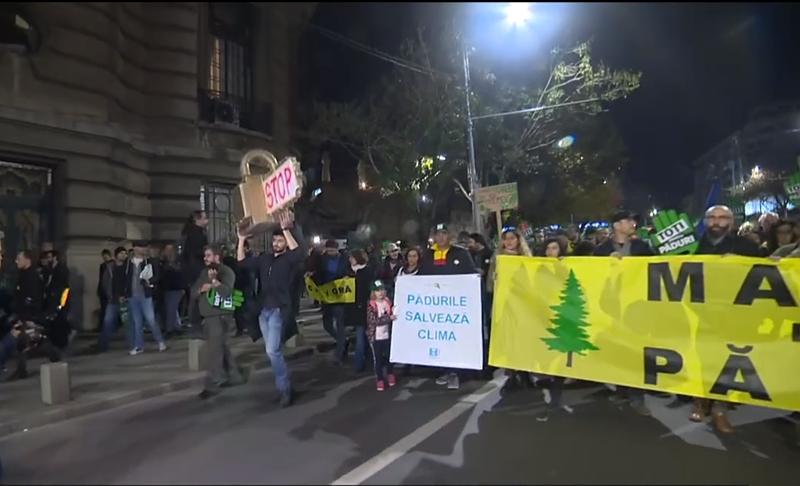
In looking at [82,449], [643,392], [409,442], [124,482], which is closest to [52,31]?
[82,449]

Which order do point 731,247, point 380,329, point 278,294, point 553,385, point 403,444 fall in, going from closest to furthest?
1. point 403,444
2. point 731,247
3. point 278,294
4. point 553,385
5. point 380,329

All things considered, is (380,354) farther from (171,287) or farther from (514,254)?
(171,287)

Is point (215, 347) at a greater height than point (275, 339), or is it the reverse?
point (275, 339)

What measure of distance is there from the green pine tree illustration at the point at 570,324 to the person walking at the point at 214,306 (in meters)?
3.50

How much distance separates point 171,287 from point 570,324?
7813mm

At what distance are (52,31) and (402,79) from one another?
46.7ft

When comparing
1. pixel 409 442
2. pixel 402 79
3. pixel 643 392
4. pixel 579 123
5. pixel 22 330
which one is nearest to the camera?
pixel 409 442

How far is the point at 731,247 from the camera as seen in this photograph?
20.5ft

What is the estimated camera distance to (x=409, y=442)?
545 centimetres

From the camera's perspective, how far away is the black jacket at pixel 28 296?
8305 mm

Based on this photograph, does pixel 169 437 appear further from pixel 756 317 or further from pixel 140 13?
pixel 756 317

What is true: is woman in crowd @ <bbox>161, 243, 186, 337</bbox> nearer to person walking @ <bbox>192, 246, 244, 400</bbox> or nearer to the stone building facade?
the stone building facade

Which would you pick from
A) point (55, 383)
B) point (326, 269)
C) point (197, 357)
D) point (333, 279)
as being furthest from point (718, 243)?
point (55, 383)

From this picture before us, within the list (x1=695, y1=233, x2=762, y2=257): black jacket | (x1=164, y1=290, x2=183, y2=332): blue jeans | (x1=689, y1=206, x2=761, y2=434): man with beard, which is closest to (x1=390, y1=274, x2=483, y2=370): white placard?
(x1=689, y1=206, x2=761, y2=434): man with beard
